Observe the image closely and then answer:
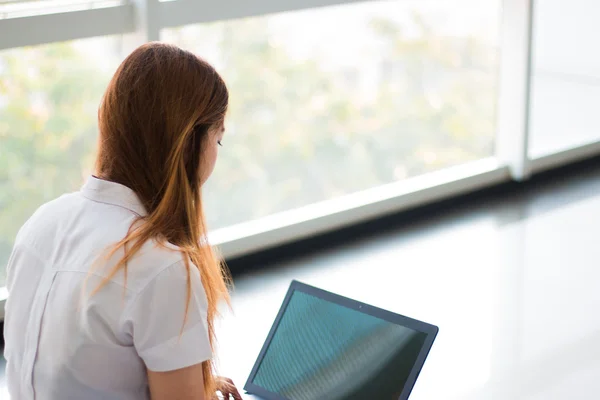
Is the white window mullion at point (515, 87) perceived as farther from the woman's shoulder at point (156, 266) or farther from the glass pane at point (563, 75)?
the woman's shoulder at point (156, 266)

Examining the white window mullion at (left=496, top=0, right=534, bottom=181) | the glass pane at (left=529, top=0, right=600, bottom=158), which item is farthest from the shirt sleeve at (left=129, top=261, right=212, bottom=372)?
the glass pane at (left=529, top=0, right=600, bottom=158)

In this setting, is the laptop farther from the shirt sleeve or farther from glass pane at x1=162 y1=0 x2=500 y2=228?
glass pane at x1=162 y1=0 x2=500 y2=228

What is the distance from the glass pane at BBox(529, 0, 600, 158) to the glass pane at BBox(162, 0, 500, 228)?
231 millimetres

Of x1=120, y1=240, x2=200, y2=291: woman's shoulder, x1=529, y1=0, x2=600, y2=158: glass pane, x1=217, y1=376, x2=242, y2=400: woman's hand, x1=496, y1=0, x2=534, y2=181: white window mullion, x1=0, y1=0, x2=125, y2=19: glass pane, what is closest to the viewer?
x1=120, y1=240, x2=200, y2=291: woman's shoulder

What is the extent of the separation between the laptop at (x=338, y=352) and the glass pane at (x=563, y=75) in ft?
9.64

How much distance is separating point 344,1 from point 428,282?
1.23 meters

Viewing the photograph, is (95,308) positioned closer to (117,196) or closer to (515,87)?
(117,196)

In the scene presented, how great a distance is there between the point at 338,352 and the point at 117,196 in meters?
0.59

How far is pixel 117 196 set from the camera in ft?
5.10

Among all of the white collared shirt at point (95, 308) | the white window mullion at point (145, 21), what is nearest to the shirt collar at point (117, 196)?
the white collared shirt at point (95, 308)

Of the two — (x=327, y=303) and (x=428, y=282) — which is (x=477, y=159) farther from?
(x=327, y=303)

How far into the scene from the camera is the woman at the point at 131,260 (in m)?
1.45

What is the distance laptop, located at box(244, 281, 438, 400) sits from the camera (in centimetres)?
179

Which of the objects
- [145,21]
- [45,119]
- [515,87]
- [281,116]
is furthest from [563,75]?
[45,119]
